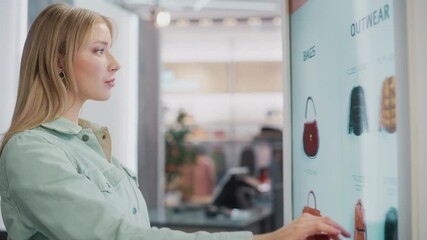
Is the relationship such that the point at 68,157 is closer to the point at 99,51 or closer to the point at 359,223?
the point at 99,51

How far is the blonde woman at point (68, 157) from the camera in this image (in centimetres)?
146

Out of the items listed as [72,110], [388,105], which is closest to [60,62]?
[72,110]

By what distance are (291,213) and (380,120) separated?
744 mm

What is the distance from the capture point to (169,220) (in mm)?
5281

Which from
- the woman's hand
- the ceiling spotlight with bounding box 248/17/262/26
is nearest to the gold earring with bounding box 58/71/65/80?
the woman's hand

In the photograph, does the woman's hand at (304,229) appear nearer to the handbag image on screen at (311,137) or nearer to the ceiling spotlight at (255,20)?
the handbag image on screen at (311,137)

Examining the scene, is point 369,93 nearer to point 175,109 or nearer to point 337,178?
point 337,178

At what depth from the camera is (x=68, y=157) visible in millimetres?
1624

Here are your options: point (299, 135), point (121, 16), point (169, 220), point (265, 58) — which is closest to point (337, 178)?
point (299, 135)

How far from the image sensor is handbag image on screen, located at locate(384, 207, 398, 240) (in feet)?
4.40

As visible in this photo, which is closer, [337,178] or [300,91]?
[337,178]

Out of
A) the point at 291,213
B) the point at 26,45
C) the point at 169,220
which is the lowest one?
the point at 169,220

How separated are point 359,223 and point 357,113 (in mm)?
261

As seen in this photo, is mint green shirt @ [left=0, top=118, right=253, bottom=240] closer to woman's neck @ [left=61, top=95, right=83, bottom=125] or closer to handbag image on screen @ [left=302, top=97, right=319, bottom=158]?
woman's neck @ [left=61, top=95, right=83, bottom=125]
